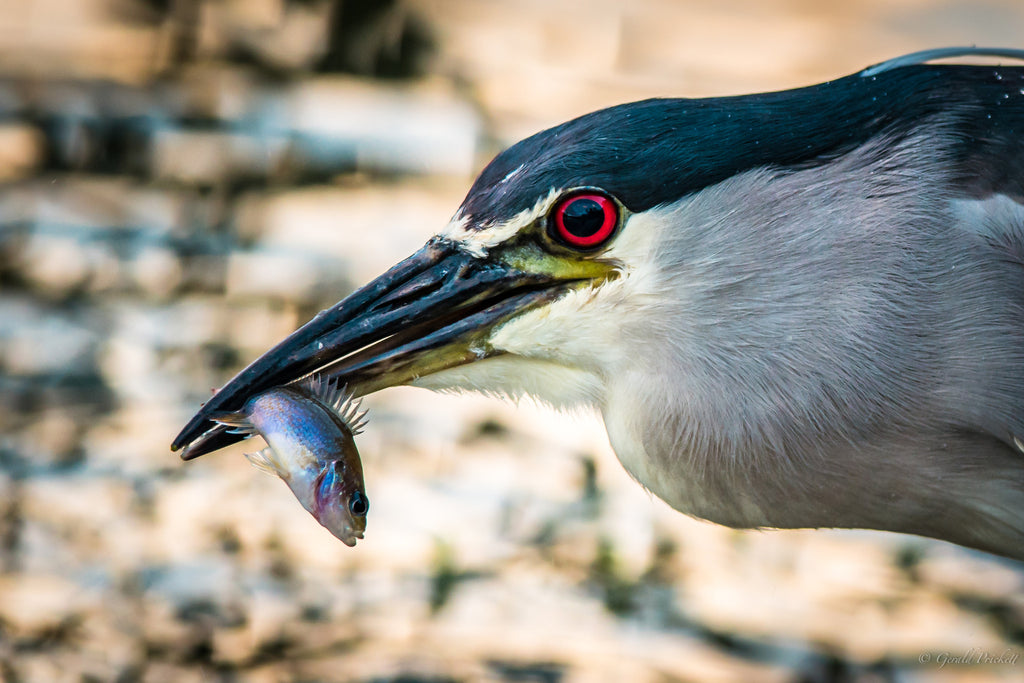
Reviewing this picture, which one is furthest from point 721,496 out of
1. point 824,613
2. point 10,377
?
point 10,377

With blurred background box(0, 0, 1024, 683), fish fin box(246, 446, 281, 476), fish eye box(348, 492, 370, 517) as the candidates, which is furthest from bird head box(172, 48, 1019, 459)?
blurred background box(0, 0, 1024, 683)

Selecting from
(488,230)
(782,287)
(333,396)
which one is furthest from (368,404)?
(782,287)

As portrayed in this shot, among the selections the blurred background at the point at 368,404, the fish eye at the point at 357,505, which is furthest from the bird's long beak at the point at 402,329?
the blurred background at the point at 368,404

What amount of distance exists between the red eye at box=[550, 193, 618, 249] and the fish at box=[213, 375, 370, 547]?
411 millimetres

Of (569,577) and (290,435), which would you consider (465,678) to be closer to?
(569,577)

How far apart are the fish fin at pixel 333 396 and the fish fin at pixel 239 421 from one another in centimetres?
11

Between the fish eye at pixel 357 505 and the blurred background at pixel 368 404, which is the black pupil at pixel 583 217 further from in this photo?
the blurred background at pixel 368 404

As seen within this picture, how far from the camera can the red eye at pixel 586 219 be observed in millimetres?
1856

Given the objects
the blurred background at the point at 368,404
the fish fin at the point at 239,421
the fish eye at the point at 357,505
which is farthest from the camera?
the blurred background at the point at 368,404

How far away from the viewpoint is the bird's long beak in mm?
1923

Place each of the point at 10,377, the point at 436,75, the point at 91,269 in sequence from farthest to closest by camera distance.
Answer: the point at 436,75, the point at 91,269, the point at 10,377

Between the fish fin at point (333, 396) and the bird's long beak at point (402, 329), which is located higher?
the bird's long beak at point (402, 329)

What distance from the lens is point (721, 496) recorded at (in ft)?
6.27

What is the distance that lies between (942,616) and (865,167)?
191 centimetres
